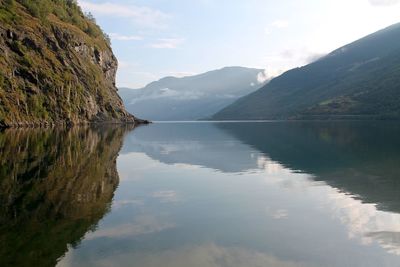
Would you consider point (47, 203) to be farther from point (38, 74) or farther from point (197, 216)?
point (38, 74)

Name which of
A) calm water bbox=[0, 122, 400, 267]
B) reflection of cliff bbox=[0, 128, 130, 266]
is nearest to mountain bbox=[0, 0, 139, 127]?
reflection of cliff bbox=[0, 128, 130, 266]

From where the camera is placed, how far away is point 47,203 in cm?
2634

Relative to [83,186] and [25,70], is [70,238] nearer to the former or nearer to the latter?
[83,186]

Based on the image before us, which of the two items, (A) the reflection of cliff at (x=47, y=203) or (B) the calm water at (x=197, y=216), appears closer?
(B) the calm water at (x=197, y=216)

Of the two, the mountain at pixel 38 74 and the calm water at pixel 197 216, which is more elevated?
the mountain at pixel 38 74

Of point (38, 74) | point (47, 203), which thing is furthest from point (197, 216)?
point (38, 74)

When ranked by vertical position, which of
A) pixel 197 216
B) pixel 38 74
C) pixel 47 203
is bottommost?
pixel 197 216

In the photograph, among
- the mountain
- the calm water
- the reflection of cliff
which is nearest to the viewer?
the calm water

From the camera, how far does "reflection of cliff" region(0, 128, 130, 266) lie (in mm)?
17819

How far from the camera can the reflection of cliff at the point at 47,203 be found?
1782 cm

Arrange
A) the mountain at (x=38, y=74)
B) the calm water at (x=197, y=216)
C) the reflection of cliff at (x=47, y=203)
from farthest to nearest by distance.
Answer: the mountain at (x=38, y=74), the reflection of cliff at (x=47, y=203), the calm water at (x=197, y=216)

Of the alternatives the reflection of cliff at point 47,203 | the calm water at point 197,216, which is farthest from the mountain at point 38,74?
the calm water at point 197,216

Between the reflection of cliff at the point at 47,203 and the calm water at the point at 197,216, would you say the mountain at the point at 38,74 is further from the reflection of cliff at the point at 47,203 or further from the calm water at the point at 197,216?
the calm water at the point at 197,216

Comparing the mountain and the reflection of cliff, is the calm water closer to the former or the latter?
the reflection of cliff
